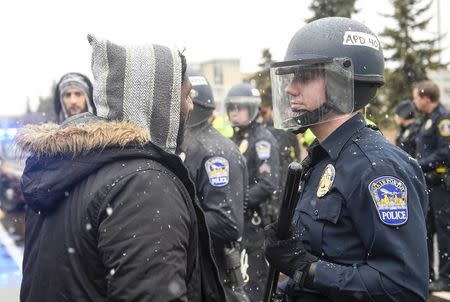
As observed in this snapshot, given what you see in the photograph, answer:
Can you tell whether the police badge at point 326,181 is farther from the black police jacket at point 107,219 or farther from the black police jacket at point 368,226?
the black police jacket at point 107,219

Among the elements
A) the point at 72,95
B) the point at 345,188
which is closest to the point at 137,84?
the point at 345,188

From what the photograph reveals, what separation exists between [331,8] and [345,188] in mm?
24287

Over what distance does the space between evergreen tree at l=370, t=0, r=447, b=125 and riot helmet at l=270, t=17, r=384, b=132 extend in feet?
70.2

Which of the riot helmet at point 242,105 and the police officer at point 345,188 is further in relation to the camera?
the riot helmet at point 242,105

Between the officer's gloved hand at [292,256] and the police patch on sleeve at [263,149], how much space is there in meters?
3.77

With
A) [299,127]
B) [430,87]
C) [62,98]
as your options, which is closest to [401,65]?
[430,87]

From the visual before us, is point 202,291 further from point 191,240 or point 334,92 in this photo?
point 334,92

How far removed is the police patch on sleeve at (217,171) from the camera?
156 inches

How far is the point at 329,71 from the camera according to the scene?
2.49 m

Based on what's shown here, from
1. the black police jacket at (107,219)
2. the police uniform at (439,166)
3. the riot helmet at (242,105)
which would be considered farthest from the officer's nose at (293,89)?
the police uniform at (439,166)

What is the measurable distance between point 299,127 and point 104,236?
3.90ft

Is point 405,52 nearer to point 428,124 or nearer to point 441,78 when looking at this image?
point 441,78

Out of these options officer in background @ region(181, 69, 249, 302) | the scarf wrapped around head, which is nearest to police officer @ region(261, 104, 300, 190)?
officer in background @ region(181, 69, 249, 302)

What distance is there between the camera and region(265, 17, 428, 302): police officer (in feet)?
6.88
